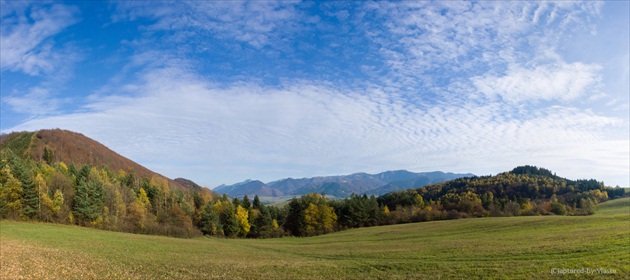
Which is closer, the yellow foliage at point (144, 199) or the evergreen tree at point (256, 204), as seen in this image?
the yellow foliage at point (144, 199)

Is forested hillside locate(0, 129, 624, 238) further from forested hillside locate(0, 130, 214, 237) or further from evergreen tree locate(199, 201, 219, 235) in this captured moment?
evergreen tree locate(199, 201, 219, 235)

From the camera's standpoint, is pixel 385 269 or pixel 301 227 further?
pixel 301 227

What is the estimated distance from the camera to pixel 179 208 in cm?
9469

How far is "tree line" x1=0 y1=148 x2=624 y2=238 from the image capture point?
70.6 meters

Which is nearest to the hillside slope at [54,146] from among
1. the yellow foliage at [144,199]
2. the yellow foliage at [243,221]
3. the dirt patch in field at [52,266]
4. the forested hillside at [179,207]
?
the forested hillside at [179,207]

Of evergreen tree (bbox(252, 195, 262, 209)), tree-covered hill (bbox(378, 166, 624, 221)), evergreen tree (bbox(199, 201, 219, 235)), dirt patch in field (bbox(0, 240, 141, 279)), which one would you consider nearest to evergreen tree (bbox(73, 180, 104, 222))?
evergreen tree (bbox(199, 201, 219, 235))

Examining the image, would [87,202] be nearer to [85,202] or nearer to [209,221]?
[85,202]

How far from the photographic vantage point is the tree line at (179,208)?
232 feet

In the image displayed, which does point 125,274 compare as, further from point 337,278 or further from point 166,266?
point 337,278

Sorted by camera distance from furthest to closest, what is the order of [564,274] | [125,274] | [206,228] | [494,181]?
[494,181]
[206,228]
[125,274]
[564,274]

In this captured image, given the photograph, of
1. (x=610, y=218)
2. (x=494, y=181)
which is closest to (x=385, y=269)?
A: (x=610, y=218)

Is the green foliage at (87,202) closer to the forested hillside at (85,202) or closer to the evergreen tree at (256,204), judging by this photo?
the forested hillside at (85,202)

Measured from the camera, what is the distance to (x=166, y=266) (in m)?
27.0

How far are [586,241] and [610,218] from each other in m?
23.9
